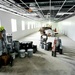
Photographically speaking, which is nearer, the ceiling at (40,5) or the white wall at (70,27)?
the ceiling at (40,5)

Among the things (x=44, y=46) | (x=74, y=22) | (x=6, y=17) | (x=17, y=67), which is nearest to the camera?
(x=17, y=67)

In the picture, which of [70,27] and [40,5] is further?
[70,27]

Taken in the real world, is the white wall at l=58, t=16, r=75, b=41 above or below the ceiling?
below

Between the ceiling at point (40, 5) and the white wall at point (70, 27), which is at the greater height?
the ceiling at point (40, 5)

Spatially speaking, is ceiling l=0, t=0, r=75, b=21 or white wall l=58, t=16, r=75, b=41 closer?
ceiling l=0, t=0, r=75, b=21

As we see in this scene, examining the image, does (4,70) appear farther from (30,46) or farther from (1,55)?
(30,46)

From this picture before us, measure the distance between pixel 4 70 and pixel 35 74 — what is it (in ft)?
3.37

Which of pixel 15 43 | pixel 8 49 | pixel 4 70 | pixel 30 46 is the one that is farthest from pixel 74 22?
pixel 4 70

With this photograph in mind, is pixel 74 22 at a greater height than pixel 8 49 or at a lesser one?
greater

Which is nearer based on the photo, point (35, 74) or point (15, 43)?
point (35, 74)

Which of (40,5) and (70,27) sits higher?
(40,5)

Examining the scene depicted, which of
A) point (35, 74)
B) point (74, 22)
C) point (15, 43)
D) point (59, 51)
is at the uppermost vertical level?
point (74, 22)

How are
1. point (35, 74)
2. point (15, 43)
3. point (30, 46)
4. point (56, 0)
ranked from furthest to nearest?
point (30, 46)
point (15, 43)
point (56, 0)
point (35, 74)

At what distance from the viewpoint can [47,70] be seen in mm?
3338
